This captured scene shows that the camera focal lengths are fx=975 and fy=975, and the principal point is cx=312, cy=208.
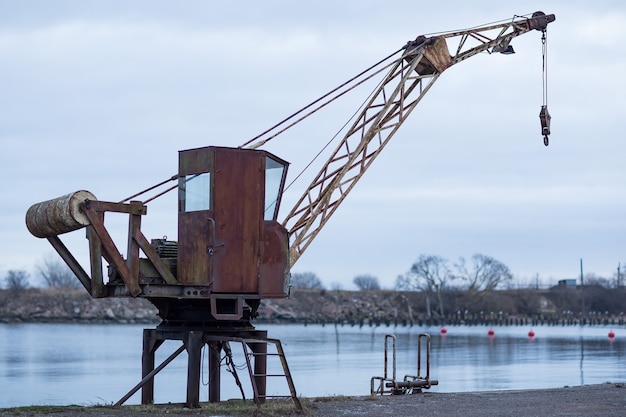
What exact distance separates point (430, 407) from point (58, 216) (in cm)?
773

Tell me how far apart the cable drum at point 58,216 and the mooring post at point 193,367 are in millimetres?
3012

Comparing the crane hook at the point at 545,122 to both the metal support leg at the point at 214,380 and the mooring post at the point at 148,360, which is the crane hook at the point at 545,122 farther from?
the mooring post at the point at 148,360

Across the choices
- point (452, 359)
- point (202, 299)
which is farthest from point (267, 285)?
point (452, 359)

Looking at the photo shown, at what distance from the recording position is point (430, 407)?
18469mm

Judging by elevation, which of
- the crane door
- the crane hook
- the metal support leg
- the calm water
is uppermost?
the crane hook

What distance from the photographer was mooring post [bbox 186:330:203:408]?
17547mm

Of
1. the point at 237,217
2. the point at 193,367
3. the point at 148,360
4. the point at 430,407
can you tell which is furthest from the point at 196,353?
the point at 430,407

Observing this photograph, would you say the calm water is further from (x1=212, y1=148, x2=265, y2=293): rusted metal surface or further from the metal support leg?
(x1=212, y1=148, x2=265, y2=293): rusted metal surface

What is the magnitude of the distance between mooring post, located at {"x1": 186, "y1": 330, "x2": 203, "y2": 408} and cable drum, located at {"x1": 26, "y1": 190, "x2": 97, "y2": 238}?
3.01m

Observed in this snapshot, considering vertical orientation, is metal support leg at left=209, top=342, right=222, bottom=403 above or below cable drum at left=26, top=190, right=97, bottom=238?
below

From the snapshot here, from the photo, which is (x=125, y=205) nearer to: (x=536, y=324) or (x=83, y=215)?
(x=83, y=215)

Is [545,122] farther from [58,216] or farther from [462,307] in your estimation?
[462,307]

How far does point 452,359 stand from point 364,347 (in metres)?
18.3

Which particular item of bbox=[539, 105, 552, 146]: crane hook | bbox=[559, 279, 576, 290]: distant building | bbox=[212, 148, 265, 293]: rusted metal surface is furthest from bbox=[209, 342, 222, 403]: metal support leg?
bbox=[559, 279, 576, 290]: distant building
